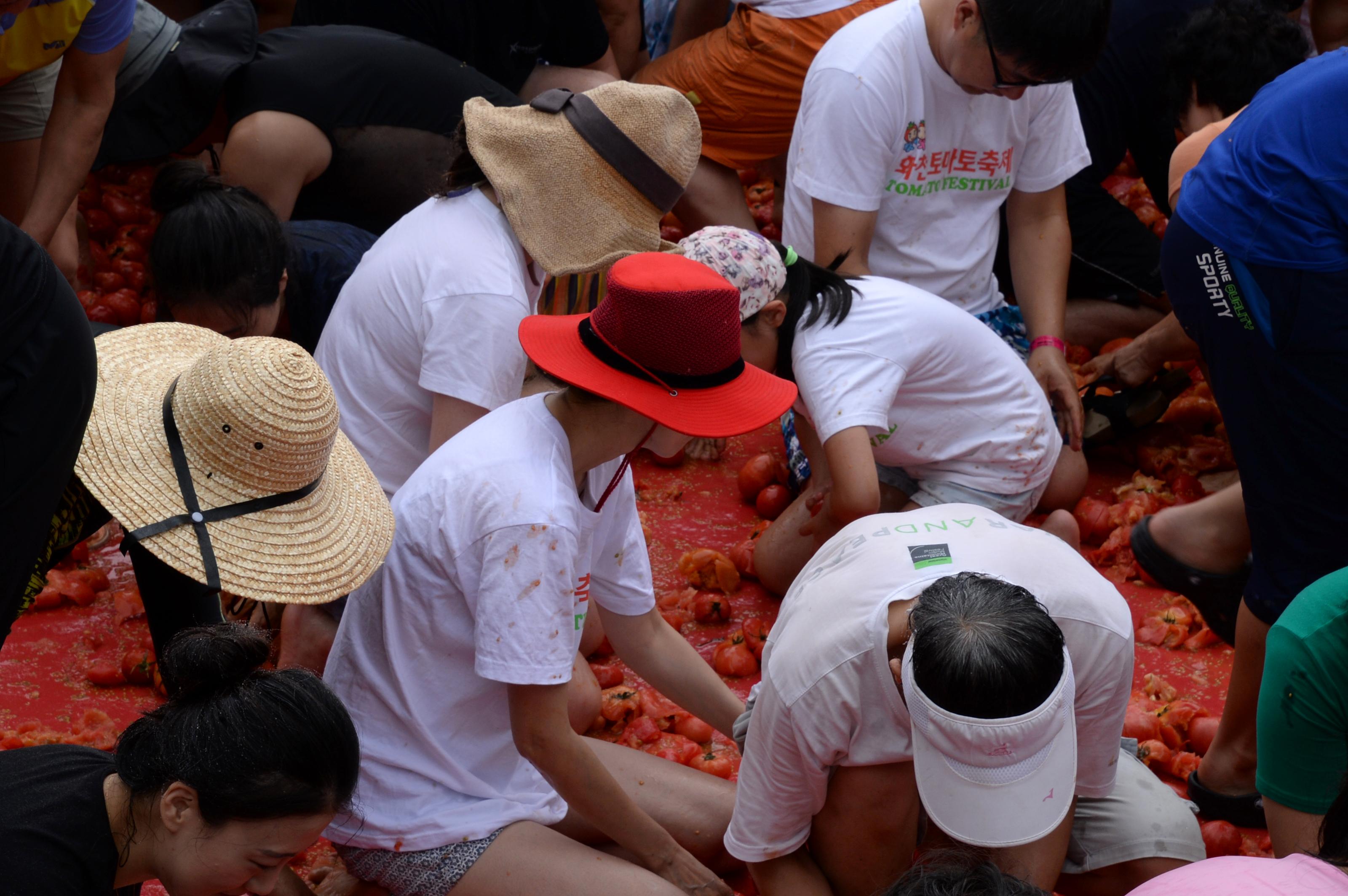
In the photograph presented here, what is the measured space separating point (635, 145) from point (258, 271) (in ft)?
2.95

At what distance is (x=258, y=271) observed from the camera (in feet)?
8.99

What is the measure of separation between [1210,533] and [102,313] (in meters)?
3.67

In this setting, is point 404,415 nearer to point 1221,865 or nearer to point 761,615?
point 761,615

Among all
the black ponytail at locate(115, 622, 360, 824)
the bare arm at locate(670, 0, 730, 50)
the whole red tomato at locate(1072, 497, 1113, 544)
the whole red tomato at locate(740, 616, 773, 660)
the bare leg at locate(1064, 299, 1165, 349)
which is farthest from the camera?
the bare arm at locate(670, 0, 730, 50)

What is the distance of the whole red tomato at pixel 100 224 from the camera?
4.92 meters

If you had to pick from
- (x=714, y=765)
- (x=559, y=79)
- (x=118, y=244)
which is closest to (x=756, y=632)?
(x=714, y=765)

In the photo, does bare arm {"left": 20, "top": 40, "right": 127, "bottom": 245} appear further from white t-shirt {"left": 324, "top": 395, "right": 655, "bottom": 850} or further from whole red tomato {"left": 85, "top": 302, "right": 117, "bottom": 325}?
white t-shirt {"left": 324, "top": 395, "right": 655, "bottom": 850}

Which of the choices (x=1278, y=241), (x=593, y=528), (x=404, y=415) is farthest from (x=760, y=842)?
(x=1278, y=241)

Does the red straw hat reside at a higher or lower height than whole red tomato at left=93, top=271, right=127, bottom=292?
higher

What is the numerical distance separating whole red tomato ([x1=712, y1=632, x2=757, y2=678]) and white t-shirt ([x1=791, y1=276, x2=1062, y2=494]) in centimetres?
59

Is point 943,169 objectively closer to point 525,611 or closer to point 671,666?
point 671,666

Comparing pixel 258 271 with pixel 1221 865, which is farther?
pixel 258 271

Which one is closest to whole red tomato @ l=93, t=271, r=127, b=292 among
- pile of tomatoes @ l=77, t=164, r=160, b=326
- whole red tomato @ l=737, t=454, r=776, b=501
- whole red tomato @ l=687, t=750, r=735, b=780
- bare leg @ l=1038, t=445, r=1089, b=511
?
pile of tomatoes @ l=77, t=164, r=160, b=326

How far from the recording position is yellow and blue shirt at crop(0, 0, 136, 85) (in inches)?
119
